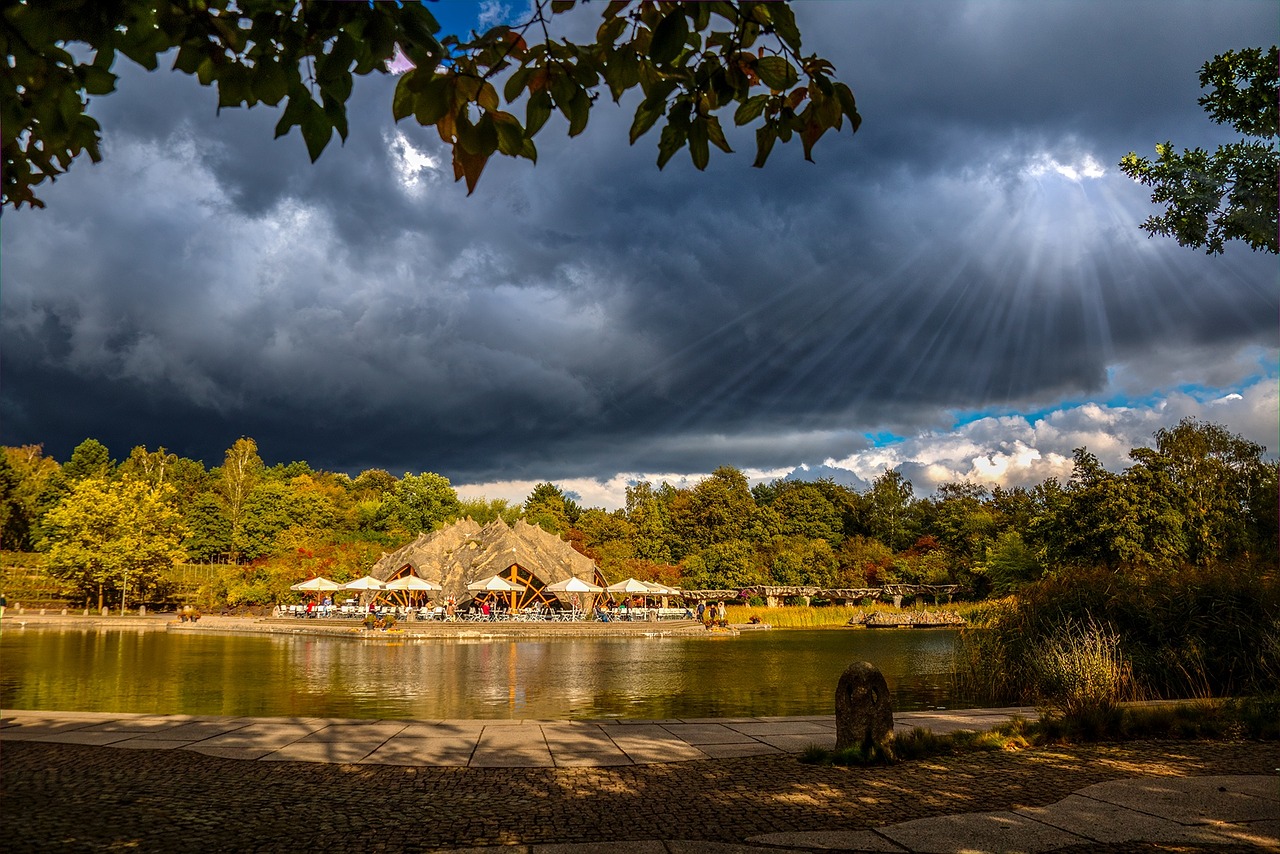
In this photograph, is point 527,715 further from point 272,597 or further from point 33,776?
point 272,597

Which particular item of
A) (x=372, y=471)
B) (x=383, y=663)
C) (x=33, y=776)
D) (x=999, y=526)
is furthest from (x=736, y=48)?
(x=372, y=471)

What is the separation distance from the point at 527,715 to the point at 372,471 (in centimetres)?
8591

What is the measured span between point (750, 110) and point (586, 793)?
4.96 meters

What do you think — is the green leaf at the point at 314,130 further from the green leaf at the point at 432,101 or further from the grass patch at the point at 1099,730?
the grass patch at the point at 1099,730

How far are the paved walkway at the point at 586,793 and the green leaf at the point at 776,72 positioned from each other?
3952 mm

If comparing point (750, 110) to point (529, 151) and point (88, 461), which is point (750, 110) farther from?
point (88, 461)

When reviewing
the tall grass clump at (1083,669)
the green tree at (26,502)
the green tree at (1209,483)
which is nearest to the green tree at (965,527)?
the green tree at (1209,483)

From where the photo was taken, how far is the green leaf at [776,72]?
261 centimetres

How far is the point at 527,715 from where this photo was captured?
10773mm

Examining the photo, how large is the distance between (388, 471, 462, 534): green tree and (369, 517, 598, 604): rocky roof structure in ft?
52.6

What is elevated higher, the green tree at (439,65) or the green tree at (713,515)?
the green tree at (713,515)

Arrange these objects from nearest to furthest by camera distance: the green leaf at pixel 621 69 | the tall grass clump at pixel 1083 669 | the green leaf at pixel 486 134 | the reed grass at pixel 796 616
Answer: the green leaf at pixel 486 134 < the green leaf at pixel 621 69 < the tall grass clump at pixel 1083 669 < the reed grass at pixel 796 616

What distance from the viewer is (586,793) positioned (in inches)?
227

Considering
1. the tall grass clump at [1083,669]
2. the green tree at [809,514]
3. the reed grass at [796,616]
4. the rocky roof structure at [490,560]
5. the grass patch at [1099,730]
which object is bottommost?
the reed grass at [796,616]
